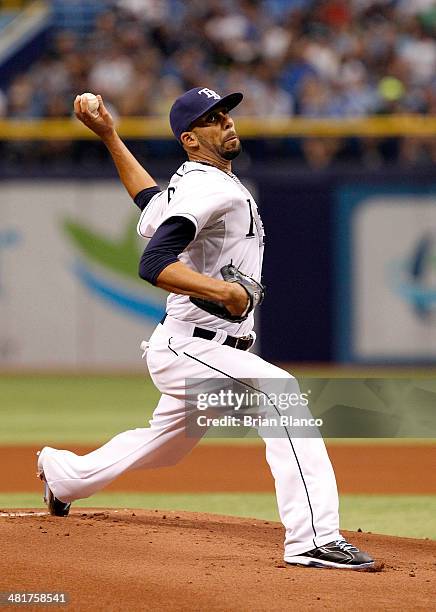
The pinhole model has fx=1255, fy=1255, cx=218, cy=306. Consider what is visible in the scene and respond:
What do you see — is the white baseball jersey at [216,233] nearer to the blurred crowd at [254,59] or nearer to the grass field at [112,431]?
the grass field at [112,431]

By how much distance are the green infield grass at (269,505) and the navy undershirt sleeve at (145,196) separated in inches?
67.1

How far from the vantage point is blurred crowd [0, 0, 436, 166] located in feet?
44.6

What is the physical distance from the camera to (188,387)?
4.77m

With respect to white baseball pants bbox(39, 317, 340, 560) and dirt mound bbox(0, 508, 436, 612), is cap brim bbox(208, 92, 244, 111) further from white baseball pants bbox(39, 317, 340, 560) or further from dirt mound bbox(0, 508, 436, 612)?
dirt mound bbox(0, 508, 436, 612)

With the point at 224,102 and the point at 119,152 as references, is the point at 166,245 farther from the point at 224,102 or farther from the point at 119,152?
the point at 119,152

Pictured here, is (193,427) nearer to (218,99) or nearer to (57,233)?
(218,99)

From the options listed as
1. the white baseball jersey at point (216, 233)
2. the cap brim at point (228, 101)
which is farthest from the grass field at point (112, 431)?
the cap brim at point (228, 101)

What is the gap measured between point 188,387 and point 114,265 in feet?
28.1

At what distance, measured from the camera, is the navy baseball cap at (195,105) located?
4.82 m

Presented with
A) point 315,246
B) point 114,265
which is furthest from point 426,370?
point 114,265

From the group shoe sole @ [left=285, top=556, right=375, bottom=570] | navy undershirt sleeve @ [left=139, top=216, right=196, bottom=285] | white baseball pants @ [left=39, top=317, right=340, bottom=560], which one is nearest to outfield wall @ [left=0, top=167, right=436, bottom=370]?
white baseball pants @ [left=39, top=317, right=340, bottom=560]

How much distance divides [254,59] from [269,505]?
8535mm

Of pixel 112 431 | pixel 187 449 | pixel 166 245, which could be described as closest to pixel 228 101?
pixel 166 245

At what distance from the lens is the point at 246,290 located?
4.42 m
